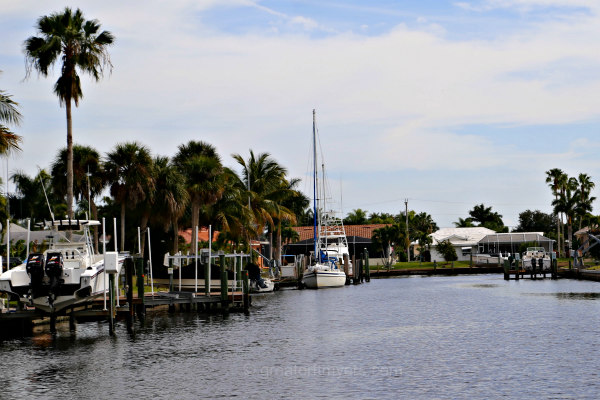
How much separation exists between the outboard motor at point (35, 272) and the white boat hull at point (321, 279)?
39.1m

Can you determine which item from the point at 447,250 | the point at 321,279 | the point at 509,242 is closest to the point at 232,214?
the point at 321,279

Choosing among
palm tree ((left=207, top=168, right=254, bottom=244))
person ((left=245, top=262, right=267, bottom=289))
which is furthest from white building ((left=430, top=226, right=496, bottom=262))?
person ((left=245, top=262, right=267, bottom=289))

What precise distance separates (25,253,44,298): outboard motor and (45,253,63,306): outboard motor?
0.31 m

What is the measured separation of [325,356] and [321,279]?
40.9 metres

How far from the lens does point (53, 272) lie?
108 feet

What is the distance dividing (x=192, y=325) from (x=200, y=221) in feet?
115

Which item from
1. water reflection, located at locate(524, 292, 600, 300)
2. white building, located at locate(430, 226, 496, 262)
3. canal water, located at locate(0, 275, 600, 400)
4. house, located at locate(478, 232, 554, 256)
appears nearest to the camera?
canal water, located at locate(0, 275, 600, 400)

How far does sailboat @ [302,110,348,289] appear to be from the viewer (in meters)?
70.2

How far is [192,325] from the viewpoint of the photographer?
40.0m

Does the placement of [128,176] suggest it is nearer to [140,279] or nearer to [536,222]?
[140,279]

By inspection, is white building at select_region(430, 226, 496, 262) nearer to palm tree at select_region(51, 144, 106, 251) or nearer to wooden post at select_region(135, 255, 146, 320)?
palm tree at select_region(51, 144, 106, 251)

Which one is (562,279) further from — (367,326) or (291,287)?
(367,326)

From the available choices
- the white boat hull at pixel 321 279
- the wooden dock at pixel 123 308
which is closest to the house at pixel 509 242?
the white boat hull at pixel 321 279

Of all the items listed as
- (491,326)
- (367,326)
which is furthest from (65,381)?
(491,326)
